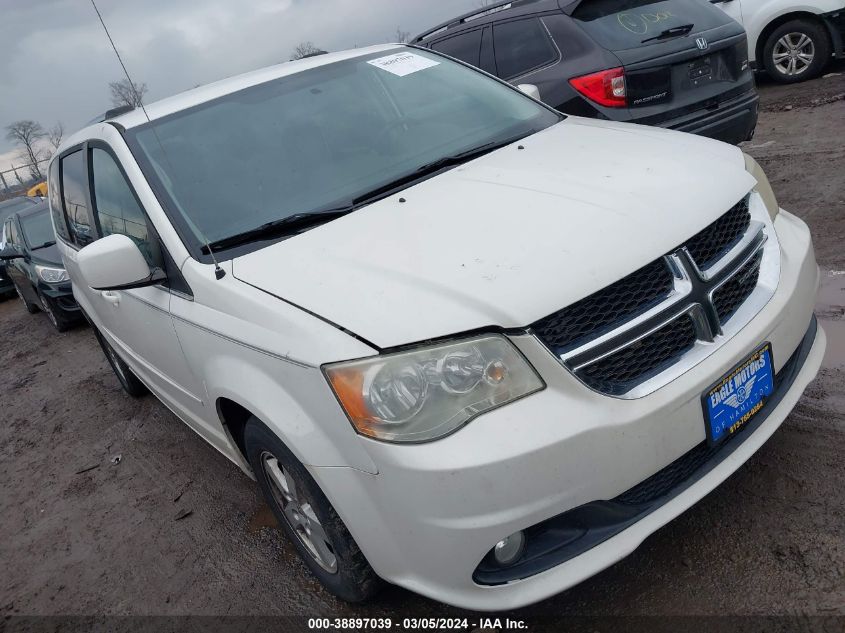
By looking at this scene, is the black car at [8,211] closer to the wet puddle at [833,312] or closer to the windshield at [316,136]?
the windshield at [316,136]

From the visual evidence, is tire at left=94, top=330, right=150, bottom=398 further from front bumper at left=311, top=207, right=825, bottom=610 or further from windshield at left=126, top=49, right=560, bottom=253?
front bumper at left=311, top=207, right=825, bottom=610

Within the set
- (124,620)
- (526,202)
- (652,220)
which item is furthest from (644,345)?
(124,620)

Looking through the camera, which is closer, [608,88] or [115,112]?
[115,112]

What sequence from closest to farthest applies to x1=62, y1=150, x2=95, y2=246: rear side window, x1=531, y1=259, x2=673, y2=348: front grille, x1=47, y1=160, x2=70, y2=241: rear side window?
x1=531, y1=259, x2=673, y2=348: front grille, x1=62, y1=150, x2=95, y2=246: rear side window, x1=47, y1=160, x2=70, y2=241: rear side window

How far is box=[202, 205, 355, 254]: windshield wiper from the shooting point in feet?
8.22

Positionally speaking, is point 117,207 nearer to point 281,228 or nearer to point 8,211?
point 281,228

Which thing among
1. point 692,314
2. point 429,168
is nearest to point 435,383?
point 692,314

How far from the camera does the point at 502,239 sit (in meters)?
2.10

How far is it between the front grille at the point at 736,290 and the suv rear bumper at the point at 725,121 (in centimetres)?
283

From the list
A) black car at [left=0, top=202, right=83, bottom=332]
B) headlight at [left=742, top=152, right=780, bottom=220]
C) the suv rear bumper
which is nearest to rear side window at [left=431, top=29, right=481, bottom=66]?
the suv rear bumper

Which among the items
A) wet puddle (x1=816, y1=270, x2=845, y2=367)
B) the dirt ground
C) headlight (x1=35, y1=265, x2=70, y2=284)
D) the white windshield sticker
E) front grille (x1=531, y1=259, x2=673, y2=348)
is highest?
the white windshield sticker

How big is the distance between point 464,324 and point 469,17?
5118mm

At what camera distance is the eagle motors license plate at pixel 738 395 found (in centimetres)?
200

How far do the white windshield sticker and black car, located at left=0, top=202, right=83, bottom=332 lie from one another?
17.2ft
